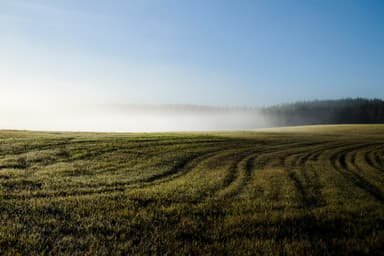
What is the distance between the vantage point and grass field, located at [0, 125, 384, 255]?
7.79 meters

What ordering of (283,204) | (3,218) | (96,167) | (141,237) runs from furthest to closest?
A: (96,167)
(283,204)
(3,218)
(141,237)

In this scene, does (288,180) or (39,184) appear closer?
(39,184)

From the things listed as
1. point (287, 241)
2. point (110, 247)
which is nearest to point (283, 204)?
point (287, 241)

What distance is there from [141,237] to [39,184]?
7577 mm

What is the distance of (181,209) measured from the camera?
34.8ft

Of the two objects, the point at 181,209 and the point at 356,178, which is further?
the point at 356,178

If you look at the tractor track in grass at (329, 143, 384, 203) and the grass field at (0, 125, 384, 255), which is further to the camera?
the tractor track in grass at (329, 143, 384, 203)

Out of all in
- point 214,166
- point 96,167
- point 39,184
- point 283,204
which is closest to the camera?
point 283,204

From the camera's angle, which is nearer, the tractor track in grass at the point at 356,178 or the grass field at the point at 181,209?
the grass field at the point at 181,209

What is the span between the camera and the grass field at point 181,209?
25.5 feet

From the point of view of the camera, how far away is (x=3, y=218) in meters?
8.92

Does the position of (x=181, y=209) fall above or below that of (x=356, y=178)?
above

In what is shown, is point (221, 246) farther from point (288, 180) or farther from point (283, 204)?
point (288, 180)

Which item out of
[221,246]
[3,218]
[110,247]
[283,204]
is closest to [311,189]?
[283,204]
